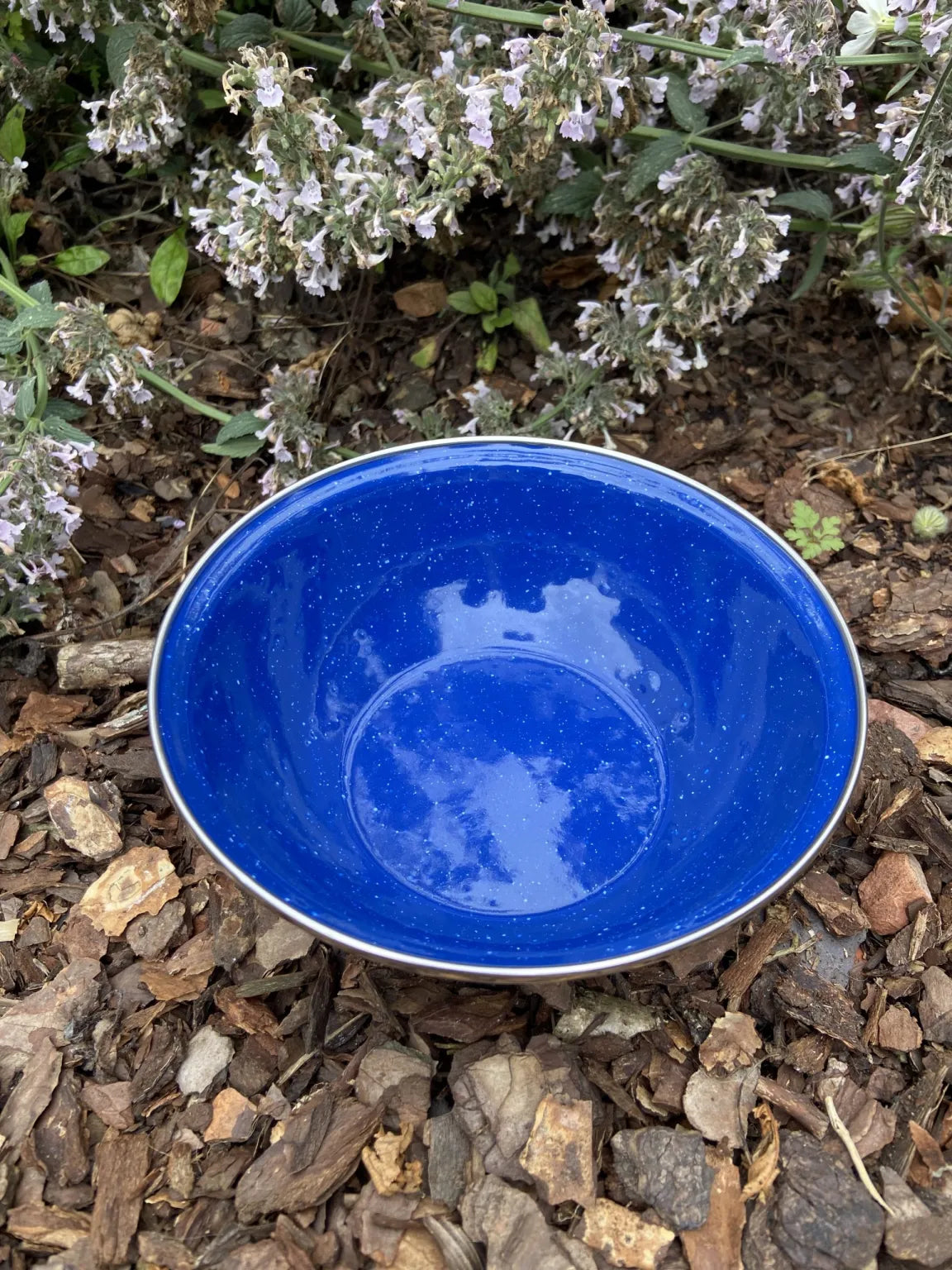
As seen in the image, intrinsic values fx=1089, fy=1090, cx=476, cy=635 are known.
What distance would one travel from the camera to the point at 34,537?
1600 mm

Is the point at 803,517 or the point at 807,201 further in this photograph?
the point at 803,517

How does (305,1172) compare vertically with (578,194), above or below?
below

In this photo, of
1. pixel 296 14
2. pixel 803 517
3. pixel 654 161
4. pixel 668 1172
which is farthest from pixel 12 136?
pixel 668 1172

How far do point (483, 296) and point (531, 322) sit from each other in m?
0.11

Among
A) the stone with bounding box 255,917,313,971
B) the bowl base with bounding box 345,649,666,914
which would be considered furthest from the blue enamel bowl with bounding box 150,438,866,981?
the stone with bounding box 255,917,313,971

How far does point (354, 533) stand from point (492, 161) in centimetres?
66

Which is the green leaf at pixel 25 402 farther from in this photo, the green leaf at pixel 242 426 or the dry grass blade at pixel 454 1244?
the dry grass blade at pixel 454 1244

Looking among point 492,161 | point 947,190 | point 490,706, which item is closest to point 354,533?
point 490,706

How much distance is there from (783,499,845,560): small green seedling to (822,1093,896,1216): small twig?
96 centimetres

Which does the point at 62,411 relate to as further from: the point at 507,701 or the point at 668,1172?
the point at 668,1172

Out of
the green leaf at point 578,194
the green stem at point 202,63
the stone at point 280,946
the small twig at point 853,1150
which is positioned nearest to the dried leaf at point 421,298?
the green leaf at point 578,194

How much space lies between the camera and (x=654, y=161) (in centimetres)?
174

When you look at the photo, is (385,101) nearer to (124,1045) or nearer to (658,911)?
(658,911)

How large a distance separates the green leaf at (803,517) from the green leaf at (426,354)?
0.77 metres
